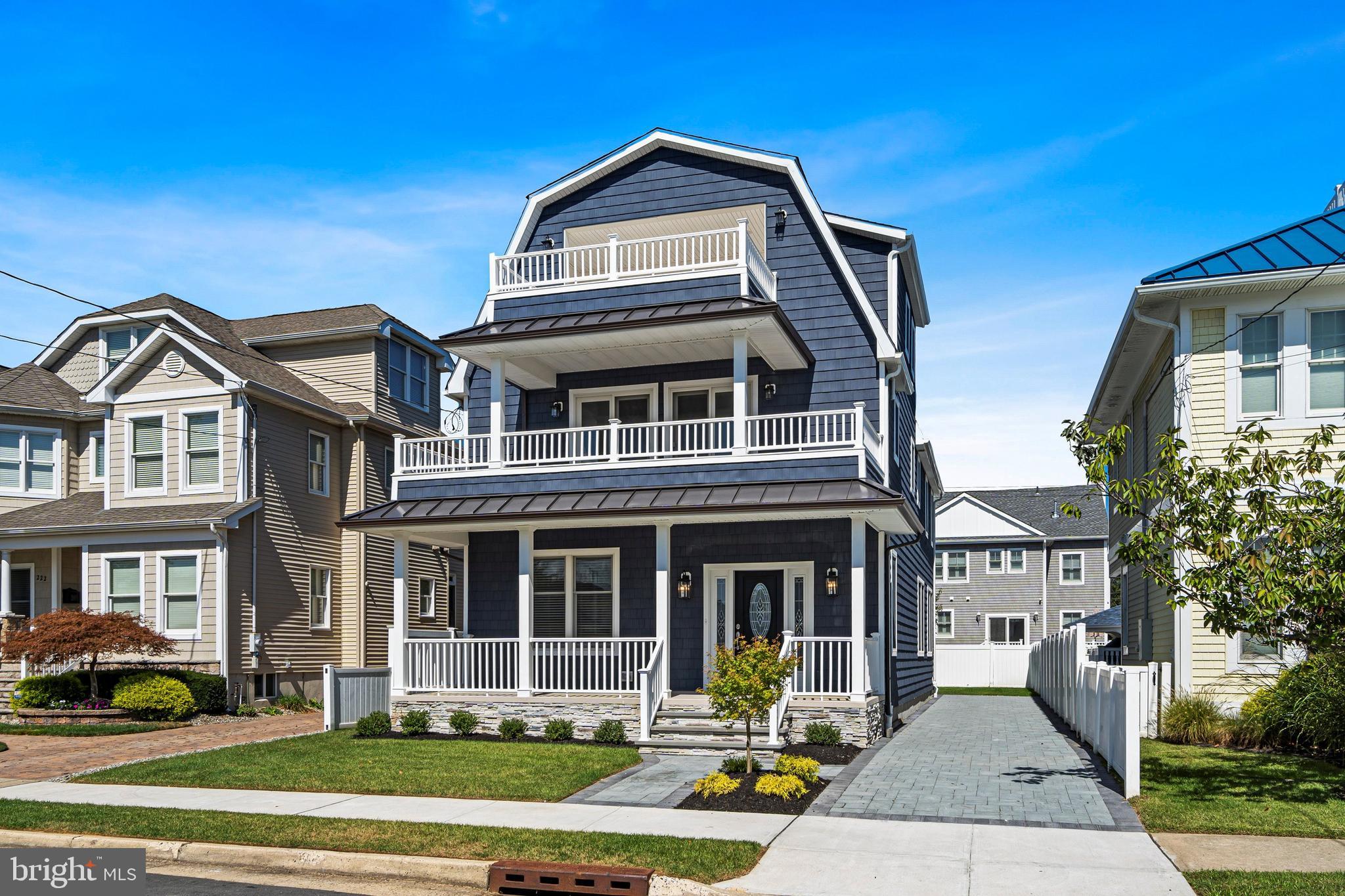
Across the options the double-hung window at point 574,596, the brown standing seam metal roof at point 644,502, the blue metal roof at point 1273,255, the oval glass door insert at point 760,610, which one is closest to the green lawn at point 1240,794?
the brown standing seam metal roof at point 644,502

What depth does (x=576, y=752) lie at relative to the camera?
1495 cm

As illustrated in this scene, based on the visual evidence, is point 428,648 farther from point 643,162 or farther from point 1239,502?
point 1239,502

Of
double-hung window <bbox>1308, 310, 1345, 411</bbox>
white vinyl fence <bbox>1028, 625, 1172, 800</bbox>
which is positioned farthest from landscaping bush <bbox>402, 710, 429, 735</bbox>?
double-hung window <bbox>1308, 310, 1345, 411</bbox>

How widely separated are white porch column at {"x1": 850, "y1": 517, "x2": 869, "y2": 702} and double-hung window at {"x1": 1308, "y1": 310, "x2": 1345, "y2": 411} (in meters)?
6.91

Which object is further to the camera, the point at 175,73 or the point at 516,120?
the point at 516,120

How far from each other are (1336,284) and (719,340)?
930 cm

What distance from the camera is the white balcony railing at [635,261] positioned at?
18.7m

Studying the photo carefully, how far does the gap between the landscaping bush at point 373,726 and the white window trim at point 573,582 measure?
336cm

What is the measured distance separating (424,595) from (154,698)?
31.6ft

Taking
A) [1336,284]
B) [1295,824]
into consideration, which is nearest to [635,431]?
[1336,284]

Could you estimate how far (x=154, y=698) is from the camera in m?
20.1

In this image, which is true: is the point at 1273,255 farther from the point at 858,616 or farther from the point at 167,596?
the point at 167,596

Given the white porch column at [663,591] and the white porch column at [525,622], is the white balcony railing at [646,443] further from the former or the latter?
the white porch column at [525,622]

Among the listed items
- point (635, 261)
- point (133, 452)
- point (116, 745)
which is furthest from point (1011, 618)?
point (116, 745)
